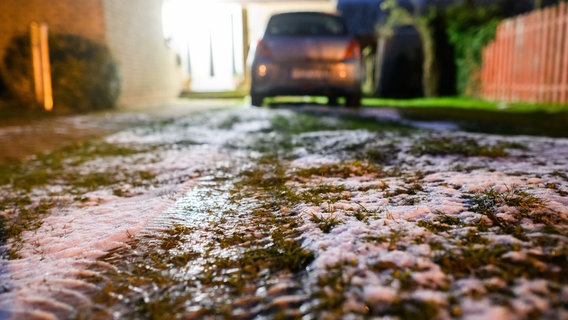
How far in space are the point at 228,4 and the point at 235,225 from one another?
14914 mm

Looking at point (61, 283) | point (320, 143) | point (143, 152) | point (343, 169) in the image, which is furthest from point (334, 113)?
point (61, 283)

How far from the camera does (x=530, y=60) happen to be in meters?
7.83

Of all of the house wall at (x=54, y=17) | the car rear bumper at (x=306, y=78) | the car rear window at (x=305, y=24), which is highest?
the house wall at (x=54, y=17)

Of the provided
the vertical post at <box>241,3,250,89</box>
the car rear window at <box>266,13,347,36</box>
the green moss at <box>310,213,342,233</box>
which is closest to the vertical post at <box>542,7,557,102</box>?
the car rear window at <box>266,13,347,36</box>

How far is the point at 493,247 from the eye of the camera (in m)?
1.35

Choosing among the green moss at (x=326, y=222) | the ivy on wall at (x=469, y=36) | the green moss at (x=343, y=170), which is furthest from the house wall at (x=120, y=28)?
the green moss at (x=326, y=222)

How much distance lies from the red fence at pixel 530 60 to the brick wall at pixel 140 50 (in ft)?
26.6

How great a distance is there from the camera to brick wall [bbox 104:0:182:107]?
9.80 m

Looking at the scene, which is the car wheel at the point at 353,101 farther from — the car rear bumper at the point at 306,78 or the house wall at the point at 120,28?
the house wall at the point at 120,28

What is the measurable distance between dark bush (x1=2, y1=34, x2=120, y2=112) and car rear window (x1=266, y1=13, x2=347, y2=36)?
3737 millimetres

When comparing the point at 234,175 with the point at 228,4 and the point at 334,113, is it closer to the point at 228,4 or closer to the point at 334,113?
the point at 334,113

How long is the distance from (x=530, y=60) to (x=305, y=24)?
4122mm

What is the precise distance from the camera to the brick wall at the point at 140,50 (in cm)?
980

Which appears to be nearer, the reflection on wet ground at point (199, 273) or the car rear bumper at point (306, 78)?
the reflection on wet ground at point (199, 273)
